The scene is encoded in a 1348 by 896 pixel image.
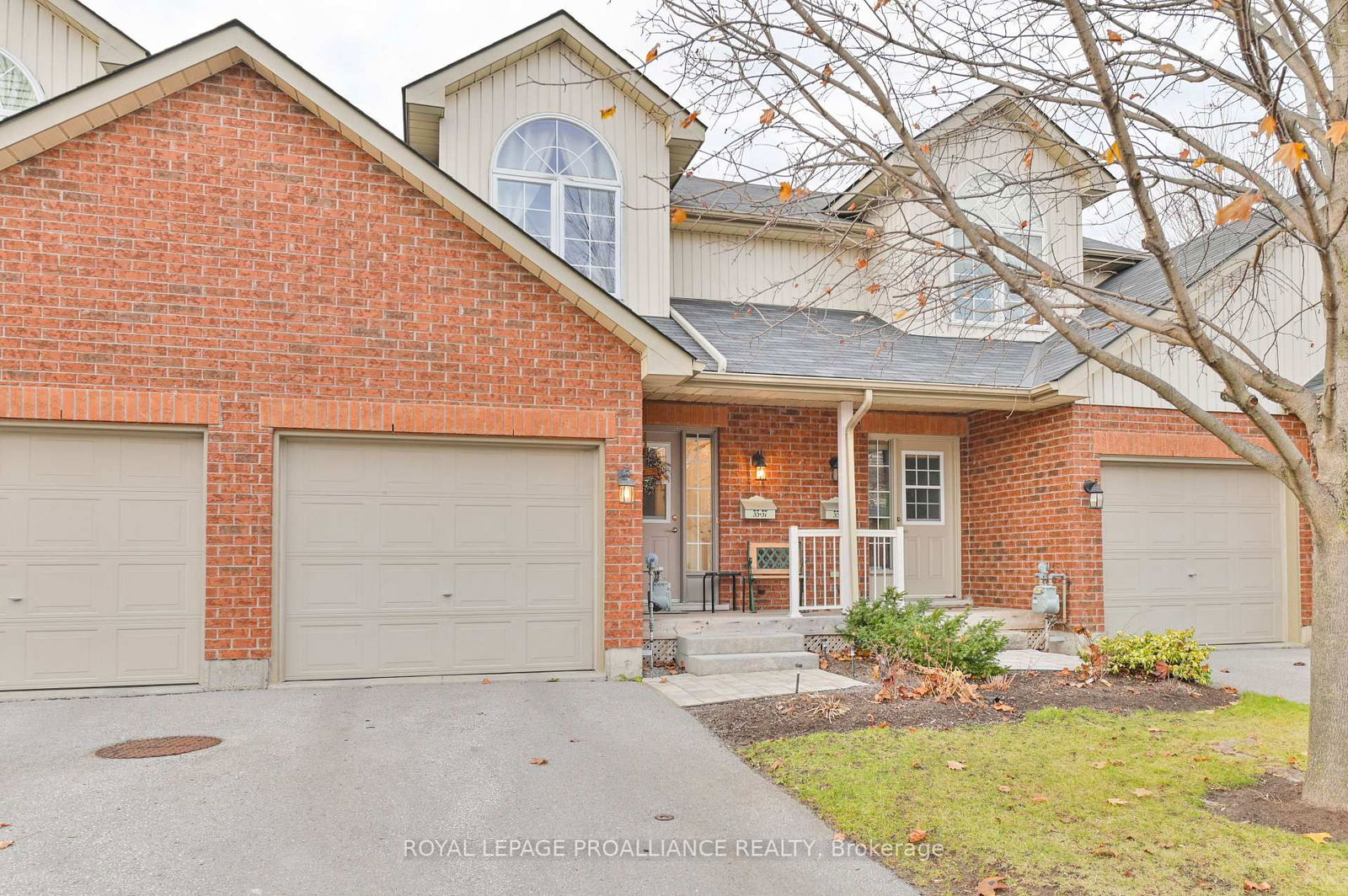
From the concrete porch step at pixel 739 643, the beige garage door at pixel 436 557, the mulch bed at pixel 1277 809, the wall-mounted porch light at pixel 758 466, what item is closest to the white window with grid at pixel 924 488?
the wall-mounted porch light at pixel 758 466

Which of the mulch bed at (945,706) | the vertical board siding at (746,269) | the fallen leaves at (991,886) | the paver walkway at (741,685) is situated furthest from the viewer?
the vertical board siding at (746,269)

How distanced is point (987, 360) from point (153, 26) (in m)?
26.7

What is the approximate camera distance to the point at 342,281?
8086mm

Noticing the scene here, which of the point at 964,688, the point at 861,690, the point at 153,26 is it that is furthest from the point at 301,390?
the point at 153,26

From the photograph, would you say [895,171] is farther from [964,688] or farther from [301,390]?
[301,390]

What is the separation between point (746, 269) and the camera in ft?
Result: 40.4

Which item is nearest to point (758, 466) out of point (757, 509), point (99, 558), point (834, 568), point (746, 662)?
point (757, 509)

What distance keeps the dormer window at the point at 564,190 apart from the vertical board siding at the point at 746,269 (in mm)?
1221

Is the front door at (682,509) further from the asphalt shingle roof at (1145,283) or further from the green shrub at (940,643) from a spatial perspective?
the asphalt shingle roof at (1145,283)

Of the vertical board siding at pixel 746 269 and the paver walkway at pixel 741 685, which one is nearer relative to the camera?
the paver walkway at pixel 741 685

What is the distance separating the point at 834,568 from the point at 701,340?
3.19m

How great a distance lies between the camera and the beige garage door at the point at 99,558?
24.6 ft

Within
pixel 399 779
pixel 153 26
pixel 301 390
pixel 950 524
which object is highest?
pixel 153 26

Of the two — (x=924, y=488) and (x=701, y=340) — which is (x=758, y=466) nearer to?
(x=701, y=340)
